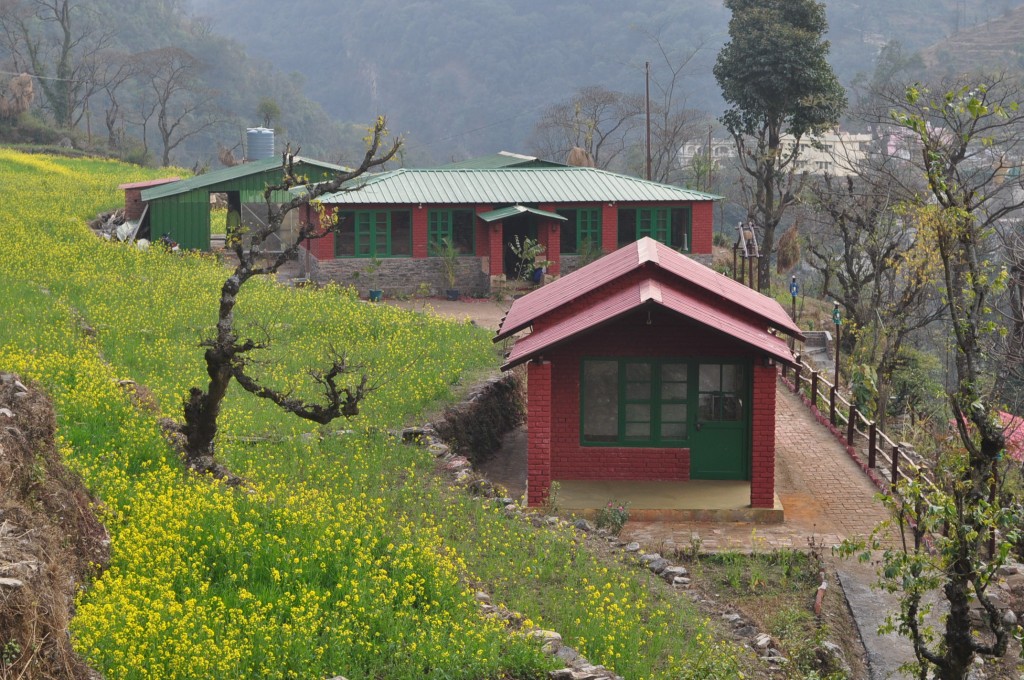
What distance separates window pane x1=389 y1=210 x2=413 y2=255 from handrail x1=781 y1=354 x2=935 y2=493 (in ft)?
49.0

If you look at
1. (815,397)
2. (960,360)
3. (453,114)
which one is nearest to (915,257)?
(815,397)

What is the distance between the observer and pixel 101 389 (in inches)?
661

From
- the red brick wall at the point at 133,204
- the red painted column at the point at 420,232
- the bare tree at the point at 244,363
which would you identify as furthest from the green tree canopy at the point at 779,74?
the bare tree at the point at 244,363

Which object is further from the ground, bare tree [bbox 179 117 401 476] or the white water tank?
the white water tank

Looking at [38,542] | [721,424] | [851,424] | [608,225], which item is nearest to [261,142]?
[608,225]

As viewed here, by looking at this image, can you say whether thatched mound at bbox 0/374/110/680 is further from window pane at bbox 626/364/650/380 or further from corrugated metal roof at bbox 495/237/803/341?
window pane at bbox 626/364/650/380

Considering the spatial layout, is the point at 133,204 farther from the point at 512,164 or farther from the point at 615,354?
the point at 615,354

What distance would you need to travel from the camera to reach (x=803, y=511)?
18859mm

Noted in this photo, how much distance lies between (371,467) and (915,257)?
1431 centimetres

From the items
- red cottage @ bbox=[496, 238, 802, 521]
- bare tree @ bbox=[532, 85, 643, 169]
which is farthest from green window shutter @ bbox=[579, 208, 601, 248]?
bare tree @ bbox=[532, 85, 643, 169]

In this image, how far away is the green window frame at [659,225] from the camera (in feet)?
136

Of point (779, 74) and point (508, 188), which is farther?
point (779, 74)

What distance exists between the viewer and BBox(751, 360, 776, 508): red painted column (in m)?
18.3

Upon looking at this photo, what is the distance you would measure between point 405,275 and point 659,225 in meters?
9.05
